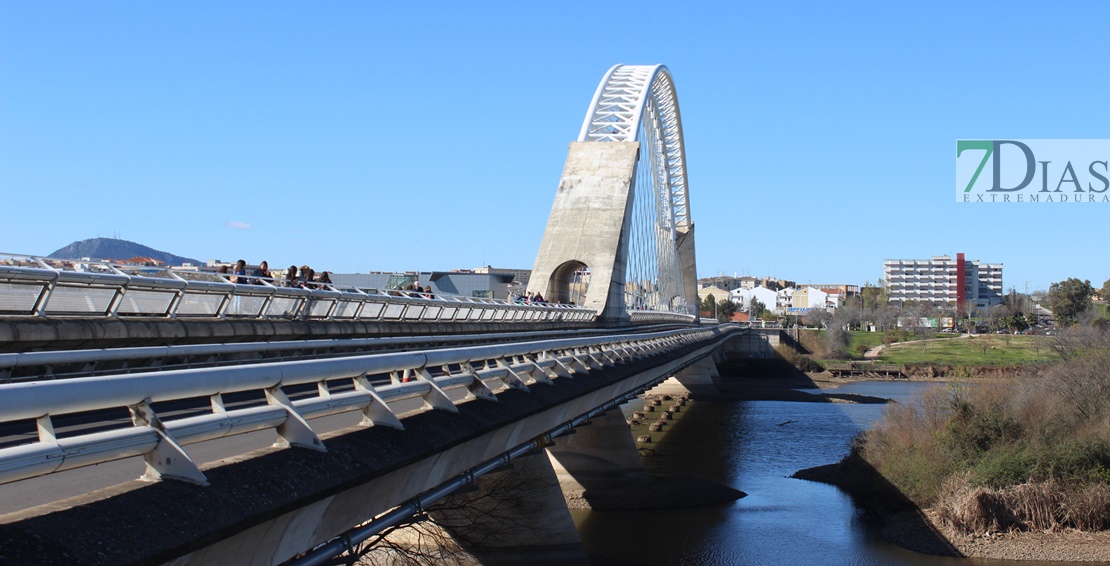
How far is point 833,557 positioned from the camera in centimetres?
2566

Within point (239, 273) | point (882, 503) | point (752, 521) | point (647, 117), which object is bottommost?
point (752, 521)

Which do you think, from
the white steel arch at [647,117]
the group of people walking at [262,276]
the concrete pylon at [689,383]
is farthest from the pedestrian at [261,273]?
the concrete pylon at [689,383]

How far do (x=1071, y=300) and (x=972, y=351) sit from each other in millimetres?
27377

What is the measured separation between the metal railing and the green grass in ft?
256

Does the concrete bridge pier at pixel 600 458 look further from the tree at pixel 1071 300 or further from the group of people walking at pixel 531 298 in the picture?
the tree at pixel 1071 300

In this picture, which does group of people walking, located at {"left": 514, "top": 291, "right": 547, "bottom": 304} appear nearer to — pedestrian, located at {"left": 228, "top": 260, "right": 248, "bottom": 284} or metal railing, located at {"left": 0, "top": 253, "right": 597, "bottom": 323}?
metal railing, located at {"left": 0, "top": 253, "right": 597, "bottom": 323}

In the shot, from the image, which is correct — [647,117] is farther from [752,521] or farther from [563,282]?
[752,521]

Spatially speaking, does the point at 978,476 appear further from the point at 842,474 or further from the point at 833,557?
the point at 842,474

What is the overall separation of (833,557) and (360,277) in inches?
1118

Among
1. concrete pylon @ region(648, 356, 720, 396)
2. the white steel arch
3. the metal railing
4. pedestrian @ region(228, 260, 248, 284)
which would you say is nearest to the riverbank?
the metal railing

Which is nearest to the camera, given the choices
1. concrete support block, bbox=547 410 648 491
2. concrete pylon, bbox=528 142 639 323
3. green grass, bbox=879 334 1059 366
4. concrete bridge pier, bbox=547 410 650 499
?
concrete bridge pier, bbox=547 410 650 499

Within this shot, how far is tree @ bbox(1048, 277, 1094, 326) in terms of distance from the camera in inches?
5182

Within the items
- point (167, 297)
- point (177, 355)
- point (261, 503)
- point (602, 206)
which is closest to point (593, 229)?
point (602, 206)

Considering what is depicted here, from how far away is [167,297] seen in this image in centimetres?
1752
